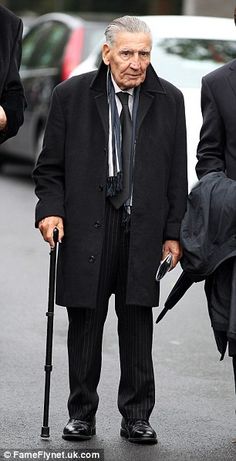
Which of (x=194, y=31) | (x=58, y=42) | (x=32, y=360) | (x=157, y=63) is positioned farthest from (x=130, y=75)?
(x=58, y=42)

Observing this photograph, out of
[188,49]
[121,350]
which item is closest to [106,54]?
[121,350]

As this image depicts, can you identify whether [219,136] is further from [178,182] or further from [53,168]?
[53,168]

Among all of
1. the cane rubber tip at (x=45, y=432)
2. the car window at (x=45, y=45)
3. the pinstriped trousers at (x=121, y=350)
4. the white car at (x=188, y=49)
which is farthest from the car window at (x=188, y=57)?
the cane rubber tip at (x=45, y=432)

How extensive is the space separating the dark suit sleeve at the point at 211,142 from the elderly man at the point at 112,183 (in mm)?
176

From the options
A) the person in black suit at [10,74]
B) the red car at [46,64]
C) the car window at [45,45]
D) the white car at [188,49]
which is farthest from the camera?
the car window at [45,45]

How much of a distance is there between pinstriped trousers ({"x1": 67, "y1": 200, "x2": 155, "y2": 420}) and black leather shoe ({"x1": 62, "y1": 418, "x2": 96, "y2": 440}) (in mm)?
27

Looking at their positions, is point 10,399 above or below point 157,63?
below

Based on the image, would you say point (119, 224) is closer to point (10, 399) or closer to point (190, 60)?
point (10, 399)

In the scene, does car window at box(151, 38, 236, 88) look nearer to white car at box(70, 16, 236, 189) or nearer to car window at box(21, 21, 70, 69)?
white car at box(70, 16, 236, 189)

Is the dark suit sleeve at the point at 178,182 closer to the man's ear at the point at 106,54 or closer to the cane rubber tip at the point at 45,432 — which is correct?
the man's ear at the point at 106,54

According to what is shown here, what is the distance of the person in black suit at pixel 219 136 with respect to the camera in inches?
247

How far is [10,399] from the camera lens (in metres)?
7.30

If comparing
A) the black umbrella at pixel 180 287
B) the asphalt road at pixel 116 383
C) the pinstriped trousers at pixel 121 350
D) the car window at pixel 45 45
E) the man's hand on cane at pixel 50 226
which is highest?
the car window at pixel 45 45

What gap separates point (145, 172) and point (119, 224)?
0.27m
